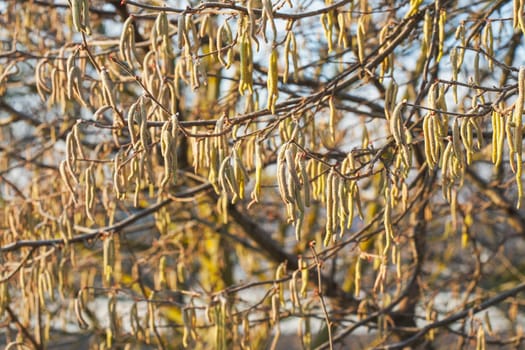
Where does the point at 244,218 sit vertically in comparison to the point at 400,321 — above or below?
above

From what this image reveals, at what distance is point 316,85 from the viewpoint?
4145 millimetres

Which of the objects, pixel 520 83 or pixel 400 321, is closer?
pixel 520 83

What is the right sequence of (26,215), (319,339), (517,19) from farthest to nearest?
(319,339), (26,215), (517,19)

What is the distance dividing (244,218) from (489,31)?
6.60ft

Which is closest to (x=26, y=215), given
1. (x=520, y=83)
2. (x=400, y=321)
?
(x=400, y=321)

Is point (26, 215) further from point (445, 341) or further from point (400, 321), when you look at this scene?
point (445, 341)

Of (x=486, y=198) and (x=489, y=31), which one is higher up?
(x=489, y=31)

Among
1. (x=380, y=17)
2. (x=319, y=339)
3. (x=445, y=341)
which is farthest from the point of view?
(x=445, y=341)

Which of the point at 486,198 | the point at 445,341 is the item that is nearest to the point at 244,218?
the point at 486,198

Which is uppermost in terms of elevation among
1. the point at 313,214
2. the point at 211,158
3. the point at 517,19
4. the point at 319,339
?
the point at 517,19

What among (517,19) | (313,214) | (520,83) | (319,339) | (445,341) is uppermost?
(517,19)

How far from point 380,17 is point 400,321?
5.90ft

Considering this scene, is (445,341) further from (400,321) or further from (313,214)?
(400,321)

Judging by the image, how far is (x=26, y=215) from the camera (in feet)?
11.8
